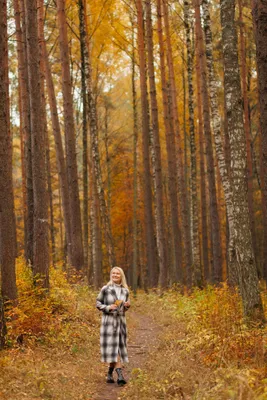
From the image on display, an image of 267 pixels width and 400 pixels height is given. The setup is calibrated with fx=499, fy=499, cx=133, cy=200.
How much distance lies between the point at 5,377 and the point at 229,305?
15.9 ft

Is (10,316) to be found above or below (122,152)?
below

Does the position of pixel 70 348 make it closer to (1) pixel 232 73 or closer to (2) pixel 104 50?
(1) pixel 232 73

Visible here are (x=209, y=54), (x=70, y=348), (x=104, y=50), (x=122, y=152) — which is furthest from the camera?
(x=122, y=152)

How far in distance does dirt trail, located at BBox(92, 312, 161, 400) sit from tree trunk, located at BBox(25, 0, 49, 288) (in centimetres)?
241

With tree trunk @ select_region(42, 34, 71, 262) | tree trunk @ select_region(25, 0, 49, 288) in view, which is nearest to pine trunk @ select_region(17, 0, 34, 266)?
tree trunk @ select_region(25, 0, 49, 288)

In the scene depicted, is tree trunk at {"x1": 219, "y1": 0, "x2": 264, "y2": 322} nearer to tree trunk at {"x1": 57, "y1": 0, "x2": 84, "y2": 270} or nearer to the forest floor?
the forest floor

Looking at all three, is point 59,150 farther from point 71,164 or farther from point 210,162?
point 210,162

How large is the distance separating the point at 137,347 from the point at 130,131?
1060 inches

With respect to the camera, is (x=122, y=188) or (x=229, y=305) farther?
(x=122, y=188)

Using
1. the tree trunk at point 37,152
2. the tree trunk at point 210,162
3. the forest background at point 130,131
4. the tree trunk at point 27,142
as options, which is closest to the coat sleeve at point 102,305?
the forest background at point 130,131

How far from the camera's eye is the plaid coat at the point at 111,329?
7809mm

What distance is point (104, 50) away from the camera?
23.3 meters

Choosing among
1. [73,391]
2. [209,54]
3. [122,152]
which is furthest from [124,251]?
[73,391]

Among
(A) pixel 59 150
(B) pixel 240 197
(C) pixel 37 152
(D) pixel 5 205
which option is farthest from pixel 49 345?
(A) pixel 59 150
